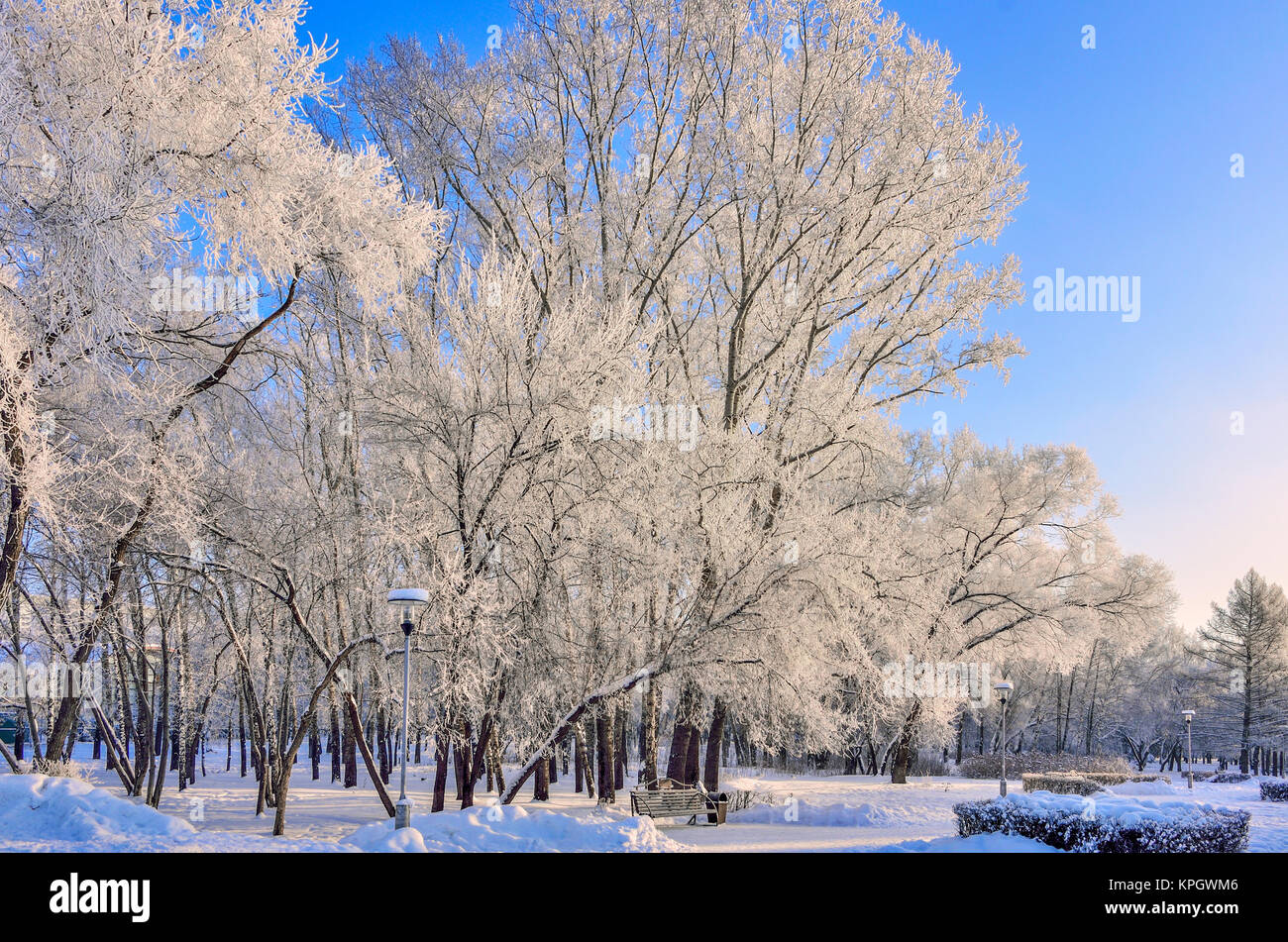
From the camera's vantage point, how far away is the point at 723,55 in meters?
18.0

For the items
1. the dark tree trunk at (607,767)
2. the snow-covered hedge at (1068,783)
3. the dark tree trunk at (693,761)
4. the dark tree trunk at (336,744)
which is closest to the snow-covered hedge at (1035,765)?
A: the snow-covered hedge at (1068,783)

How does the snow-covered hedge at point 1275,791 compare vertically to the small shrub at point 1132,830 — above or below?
below

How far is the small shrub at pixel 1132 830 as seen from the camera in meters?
9.60

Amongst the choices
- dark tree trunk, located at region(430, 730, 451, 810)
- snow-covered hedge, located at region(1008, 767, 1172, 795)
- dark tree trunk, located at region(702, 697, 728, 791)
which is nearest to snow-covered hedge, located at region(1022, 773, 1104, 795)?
snow-covered hedge, located at region(1008, 767, 1172, 795)

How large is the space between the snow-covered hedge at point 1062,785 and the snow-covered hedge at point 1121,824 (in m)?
8.46

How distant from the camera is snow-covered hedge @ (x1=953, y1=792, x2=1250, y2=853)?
31.5ft

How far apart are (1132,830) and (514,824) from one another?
6.98 metres

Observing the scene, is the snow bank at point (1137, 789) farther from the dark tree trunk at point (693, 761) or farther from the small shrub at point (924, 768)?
the small shrub at point (924, 768)

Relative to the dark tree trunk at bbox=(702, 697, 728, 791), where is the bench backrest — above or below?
above

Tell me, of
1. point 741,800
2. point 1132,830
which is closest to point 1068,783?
point 741,800

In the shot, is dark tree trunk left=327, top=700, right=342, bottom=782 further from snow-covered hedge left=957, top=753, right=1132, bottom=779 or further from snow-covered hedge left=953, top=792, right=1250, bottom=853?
snow-covered hedge left=953, top=792, right=1250, bottom=853

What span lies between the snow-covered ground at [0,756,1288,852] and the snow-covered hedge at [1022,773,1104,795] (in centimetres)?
111

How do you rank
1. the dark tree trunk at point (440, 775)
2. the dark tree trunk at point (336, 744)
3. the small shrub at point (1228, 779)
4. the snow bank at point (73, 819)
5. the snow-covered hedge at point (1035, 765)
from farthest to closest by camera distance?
1. the small shrub at point (1228, 779)
2. the dark tree trunk at point (336, 744)
3. the snow-covered hedge at point (1035, 765)
4. the dark tree trunk at point (440, 775)
5. the snow bank at point (73, 819)

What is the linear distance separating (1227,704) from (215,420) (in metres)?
59.2
